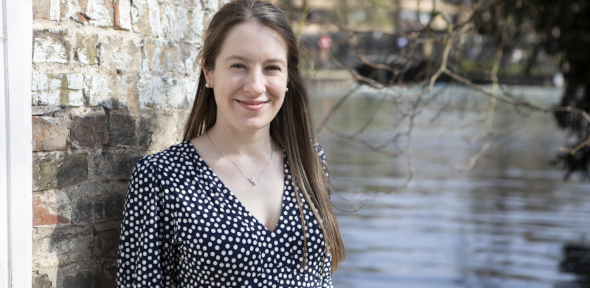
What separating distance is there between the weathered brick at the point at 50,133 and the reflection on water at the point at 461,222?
173cm

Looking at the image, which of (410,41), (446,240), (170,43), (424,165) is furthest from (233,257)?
(424,165)

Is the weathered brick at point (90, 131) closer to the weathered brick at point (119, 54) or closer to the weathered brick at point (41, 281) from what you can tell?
the weathered brick at point (119, 54)

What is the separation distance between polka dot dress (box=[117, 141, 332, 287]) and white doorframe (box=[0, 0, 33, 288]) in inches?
9.5

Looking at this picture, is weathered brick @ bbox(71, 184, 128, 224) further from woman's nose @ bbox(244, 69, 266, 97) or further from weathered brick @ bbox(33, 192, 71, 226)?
woman's nose @ bbox(244, 69, 266, 97)

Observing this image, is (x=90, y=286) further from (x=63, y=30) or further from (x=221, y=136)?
(x=63, y=30)

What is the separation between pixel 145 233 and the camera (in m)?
1.48

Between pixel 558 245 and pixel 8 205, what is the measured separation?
17.3ft

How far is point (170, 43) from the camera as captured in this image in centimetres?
193

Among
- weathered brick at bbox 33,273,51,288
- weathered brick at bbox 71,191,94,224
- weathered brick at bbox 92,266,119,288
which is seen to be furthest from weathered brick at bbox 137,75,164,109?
weathered brick at bbox 33,273,51,288

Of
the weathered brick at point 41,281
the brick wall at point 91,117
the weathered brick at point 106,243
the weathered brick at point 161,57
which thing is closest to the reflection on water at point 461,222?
the weathered brick at point 161,57

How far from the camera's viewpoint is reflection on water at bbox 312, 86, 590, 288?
486cm

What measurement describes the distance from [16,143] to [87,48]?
A: 1.13ft

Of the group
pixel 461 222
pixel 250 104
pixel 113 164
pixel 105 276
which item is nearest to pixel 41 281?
pixel 105 276

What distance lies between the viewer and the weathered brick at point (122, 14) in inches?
66.3
